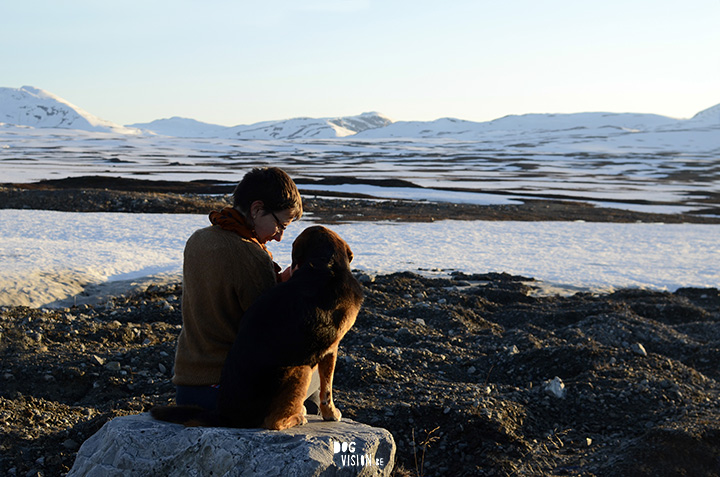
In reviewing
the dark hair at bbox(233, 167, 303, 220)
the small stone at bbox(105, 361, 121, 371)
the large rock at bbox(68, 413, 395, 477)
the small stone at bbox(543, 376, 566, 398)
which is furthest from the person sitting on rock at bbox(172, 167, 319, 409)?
the small stone at bbox(543, 376, 566, 398)

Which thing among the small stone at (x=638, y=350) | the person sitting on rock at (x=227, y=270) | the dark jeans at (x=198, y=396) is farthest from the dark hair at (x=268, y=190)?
the small stone at (x=638, y=350)

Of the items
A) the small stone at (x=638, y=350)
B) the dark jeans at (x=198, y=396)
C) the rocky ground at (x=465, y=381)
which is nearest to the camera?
the dark jeans at (x=198, y=396)

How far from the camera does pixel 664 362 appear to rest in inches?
262

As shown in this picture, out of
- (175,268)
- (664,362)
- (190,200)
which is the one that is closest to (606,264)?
(664,362)

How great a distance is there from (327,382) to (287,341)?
0.51m

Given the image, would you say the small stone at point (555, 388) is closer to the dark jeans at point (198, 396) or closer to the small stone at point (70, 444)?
the dark jeans at point (198, 396)

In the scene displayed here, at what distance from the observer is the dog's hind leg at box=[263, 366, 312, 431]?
9.40 ft

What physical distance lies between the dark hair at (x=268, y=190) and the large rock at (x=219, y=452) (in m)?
1.04

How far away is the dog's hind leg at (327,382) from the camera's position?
3.06 meters

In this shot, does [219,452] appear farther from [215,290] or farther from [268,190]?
[268,190]

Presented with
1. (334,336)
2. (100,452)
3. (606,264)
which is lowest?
(606,264)

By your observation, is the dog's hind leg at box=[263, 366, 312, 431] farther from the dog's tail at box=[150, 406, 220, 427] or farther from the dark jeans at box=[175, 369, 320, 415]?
the dark jeans at box=[175, 369, 320, 415]

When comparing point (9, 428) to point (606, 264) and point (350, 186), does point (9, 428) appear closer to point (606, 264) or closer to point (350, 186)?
point (606, 264)

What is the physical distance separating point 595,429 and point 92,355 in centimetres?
459
